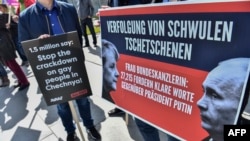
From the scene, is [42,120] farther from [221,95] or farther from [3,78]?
[221,95]

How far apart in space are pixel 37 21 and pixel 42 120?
66.6 inches

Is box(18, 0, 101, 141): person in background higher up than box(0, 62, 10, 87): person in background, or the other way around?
box(18, 0, 101, 141): person in background

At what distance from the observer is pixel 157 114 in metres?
1.51

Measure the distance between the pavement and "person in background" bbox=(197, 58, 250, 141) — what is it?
118 cm

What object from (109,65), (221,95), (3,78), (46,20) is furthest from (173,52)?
(3,78)

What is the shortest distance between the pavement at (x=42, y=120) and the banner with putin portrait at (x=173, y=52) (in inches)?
29.6

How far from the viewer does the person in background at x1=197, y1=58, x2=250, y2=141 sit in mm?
1053

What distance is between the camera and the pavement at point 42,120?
2.85 metres

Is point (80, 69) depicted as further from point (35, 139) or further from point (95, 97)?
point (95, 97)

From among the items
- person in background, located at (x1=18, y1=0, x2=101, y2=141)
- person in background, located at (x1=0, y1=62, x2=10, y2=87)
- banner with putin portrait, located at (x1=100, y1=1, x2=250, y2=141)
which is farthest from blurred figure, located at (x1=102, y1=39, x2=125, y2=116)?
person in background, located at (x1=0, y1=62, x2=10, y2=87)

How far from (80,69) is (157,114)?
0.96 metres

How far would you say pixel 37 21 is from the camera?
2.20 metres

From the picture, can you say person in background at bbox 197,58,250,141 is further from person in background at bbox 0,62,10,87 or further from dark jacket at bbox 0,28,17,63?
person in background at bbox 0,62,10,87

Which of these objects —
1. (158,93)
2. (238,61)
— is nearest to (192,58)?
(238,61)
